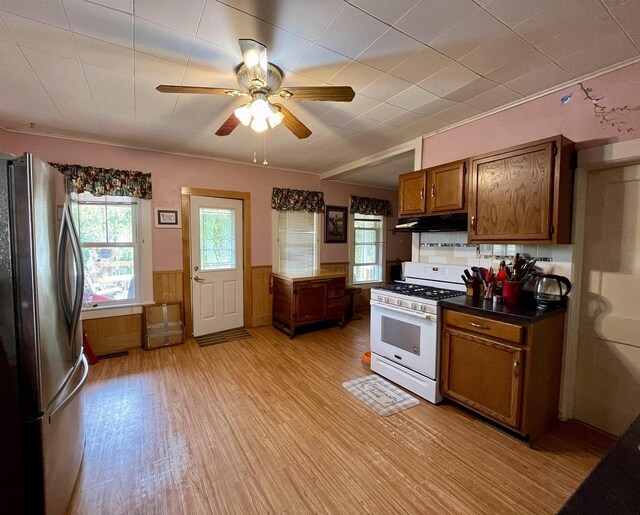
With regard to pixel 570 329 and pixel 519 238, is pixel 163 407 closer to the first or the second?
pixel 519 238

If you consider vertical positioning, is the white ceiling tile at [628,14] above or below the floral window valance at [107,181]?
above

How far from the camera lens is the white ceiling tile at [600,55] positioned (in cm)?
162

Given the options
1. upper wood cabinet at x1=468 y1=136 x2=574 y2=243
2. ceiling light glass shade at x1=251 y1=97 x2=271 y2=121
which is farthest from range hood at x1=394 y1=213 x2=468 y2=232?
ceiling light glass shade at x1=251 y1=97 x2=271 y2=121

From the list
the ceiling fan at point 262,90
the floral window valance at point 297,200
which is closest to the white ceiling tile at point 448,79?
the ceiling fan at point 262,90

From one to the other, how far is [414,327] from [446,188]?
1283 millimetres

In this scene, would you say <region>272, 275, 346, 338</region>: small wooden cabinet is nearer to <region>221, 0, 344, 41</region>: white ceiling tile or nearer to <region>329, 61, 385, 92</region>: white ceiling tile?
<region>329, 61, 385, 92</region>: white ceiling tile

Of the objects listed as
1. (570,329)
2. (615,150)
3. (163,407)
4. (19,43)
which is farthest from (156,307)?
(615,150)

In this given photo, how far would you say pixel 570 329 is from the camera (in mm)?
2109

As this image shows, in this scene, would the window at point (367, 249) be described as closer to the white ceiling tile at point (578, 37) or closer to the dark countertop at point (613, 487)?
the white ceiling tile at point (578, 37)

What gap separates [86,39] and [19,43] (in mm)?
397

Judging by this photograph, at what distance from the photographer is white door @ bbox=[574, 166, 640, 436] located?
192cm

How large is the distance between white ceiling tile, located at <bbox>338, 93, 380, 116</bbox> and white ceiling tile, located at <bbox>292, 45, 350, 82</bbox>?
14.7 inches

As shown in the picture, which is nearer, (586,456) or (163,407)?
(586,456)

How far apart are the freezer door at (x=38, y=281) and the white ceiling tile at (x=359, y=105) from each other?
→ 79.1 inches
